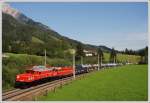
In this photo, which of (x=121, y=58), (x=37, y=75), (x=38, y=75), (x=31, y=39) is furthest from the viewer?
(x=121, y=58)

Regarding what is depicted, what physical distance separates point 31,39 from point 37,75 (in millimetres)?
7782

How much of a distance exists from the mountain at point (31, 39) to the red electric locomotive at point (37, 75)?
189 cm

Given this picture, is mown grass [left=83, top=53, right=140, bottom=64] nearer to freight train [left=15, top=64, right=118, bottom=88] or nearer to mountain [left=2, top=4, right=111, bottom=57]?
mountain [left=2, top=4, right=111, bottom=57]

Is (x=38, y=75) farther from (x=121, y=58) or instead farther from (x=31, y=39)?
(x=121, y=58)

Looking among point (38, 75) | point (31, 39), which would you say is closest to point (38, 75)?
point (38, 75)

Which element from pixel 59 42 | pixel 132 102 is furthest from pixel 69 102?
pixel 59 42

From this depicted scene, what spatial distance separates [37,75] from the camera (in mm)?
27000

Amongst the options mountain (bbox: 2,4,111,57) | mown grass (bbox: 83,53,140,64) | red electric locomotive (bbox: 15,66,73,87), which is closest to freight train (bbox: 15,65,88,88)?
red electric locomotive (bbox: 15,66,73,87)

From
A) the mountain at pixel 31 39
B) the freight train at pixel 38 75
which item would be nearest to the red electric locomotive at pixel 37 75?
the freight train at pixel 38 75

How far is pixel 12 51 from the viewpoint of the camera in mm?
26953

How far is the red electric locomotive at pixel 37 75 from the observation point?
24.8 metres

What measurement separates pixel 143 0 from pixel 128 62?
43258 millimetres

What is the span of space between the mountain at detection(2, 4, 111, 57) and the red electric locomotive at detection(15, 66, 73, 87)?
6.19ft

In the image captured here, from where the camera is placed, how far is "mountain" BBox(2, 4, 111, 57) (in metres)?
27.5
